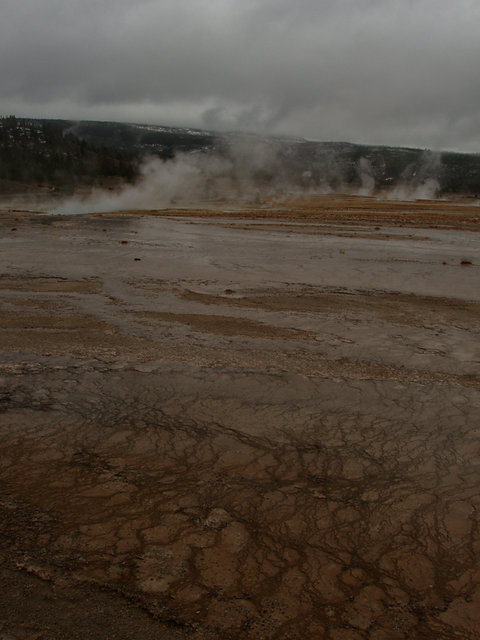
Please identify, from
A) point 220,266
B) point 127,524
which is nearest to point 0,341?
point 127,524

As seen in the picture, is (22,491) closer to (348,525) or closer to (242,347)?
(348,525)

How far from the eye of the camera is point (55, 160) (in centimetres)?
6144

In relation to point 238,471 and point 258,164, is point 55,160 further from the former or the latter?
point 238,471

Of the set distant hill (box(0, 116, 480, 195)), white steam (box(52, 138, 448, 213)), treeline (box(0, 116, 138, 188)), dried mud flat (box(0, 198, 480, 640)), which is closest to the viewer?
dried mud flat (box(0, 198, 480, 640))

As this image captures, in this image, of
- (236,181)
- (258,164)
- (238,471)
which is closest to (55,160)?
(236,181)

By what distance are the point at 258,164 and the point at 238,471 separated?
260 feet

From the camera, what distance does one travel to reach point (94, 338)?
5.88 m

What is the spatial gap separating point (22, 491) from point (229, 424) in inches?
62.3

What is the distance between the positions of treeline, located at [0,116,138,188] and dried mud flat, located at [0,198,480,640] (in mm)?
57456

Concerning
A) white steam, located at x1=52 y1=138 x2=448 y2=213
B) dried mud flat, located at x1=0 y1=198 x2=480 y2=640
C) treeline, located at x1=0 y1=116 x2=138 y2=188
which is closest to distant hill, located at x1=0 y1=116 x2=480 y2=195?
treeline, located at x1=0 y1=116 x2=138 y2=188

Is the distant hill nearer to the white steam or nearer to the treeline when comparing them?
the treeline

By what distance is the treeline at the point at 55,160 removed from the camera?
191 ft

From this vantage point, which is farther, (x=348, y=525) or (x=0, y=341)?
(x=0, y=341)

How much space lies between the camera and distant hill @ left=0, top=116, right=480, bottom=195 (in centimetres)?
6081
